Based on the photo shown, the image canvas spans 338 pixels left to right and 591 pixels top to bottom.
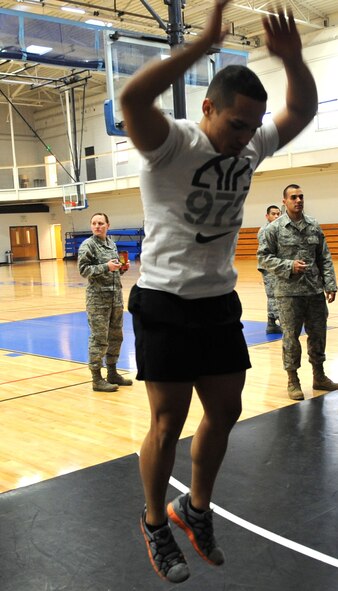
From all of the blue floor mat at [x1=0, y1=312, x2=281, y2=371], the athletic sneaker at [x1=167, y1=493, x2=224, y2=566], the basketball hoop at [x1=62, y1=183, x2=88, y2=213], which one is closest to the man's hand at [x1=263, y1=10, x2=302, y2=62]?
the athletic sneaker at [x1=167, y1=493, x2=224, y2=566]

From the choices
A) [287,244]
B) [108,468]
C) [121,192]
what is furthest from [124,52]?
[121,192]

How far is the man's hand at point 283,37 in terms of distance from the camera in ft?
8.11

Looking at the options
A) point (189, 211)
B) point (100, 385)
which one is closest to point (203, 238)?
point (189, 211)

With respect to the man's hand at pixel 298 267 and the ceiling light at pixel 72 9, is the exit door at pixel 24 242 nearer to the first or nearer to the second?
the ceiling light at pixel 72 9

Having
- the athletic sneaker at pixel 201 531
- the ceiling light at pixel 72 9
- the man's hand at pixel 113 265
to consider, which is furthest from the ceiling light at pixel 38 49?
the athletic sneaker at pixel 201 531

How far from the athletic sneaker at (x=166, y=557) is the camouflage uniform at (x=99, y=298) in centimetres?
450

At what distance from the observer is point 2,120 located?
34.8m

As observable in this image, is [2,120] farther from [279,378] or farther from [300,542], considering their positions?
[300,542]

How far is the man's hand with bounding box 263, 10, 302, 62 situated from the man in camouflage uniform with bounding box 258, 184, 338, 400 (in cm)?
386

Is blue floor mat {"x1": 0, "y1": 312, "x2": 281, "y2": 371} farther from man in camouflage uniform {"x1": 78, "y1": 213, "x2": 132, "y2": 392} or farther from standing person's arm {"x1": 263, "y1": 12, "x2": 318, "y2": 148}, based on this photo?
standing person's arm {"x1": 263, "y1": 12, "x2": 318, "y2": 148}

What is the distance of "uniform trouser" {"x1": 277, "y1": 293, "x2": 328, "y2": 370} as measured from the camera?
640cm

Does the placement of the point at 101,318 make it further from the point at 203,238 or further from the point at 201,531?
the point at 203,238

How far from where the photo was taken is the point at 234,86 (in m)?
2.26

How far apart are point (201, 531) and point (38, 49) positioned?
9142mm
